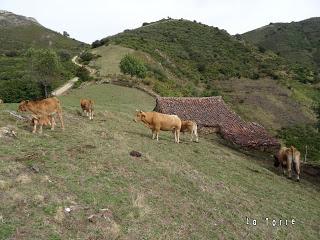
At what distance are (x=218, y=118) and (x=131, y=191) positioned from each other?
23300mm

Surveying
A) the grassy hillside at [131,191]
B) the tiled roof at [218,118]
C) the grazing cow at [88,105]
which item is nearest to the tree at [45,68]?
the tiled roof at [218,118]

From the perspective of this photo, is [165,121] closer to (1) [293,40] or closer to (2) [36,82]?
(2) [36,82]

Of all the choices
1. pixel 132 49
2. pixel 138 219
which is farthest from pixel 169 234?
pixel 132 49

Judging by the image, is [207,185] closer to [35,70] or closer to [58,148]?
[58,148]

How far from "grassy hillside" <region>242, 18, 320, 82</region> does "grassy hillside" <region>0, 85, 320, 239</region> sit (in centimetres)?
12310

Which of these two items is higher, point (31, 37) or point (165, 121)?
point (31, 37)

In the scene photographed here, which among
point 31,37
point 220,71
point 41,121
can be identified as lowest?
point 220,71

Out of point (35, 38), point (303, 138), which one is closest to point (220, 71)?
point (303, 138)

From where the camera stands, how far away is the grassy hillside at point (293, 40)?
15350 centimetres

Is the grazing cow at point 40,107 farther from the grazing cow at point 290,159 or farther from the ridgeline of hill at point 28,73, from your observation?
the ridgeline of hill at point 28,73

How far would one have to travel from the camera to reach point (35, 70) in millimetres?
62438

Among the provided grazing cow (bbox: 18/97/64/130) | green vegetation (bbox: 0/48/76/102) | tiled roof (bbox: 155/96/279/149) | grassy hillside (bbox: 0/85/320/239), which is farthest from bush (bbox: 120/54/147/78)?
grazing cow (bbox: 18/97/64/130)

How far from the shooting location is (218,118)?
133 ft

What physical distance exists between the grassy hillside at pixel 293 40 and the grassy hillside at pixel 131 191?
123 meters
